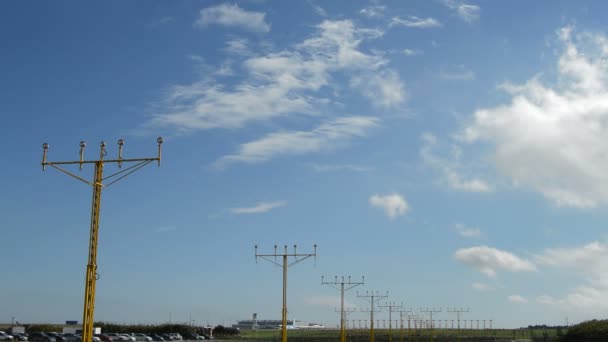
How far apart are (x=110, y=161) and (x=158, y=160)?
252 centimetres

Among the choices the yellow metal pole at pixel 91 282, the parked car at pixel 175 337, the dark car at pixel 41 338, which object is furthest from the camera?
the parked car at pixel 175 337

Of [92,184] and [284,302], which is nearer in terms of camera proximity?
[92,184]

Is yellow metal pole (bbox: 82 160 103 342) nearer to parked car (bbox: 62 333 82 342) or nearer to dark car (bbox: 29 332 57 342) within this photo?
dark car (bbox: 29 332 57 342)

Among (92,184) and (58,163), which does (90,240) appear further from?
(58,163)

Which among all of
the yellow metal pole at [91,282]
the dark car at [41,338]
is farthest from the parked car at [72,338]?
the yellow metal pole at [91,282]

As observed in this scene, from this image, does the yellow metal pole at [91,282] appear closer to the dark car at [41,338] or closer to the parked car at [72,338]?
the dark car at [41,338]

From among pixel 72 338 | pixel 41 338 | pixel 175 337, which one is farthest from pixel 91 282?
pixel 175 337

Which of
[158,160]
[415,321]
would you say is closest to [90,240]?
[158,160]

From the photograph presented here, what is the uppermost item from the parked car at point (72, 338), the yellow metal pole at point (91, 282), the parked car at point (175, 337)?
the yellow metal pole at point (91, 282)

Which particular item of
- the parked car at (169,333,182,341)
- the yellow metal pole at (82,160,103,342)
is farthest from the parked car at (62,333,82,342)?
the yellow metal pole at (82,160,103,342)

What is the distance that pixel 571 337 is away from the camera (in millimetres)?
114125

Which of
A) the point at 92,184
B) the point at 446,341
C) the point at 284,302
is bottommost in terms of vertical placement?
the point at 446,341

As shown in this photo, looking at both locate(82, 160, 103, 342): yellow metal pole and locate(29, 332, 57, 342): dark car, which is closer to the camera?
locate(82, 160, 103, 342): yellow metal pole

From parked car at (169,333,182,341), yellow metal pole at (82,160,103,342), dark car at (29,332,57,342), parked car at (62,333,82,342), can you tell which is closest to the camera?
yellow metal pole at (82,160,103,342)
